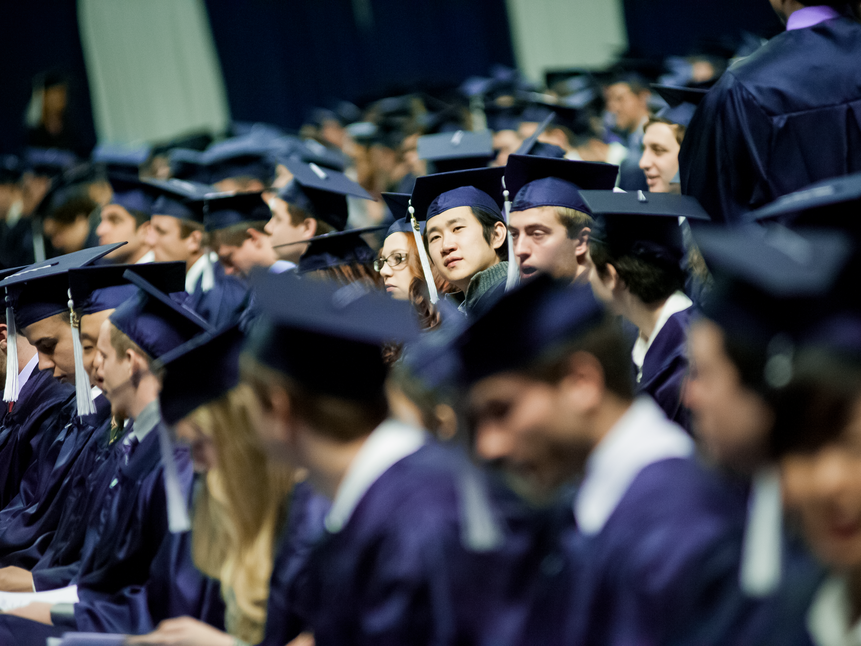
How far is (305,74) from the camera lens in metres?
17.3

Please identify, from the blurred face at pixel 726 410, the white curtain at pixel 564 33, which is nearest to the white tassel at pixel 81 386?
the blurred face at pixel 726 410

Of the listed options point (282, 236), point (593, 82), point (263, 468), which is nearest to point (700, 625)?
point (263, 468)

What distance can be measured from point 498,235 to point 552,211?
382 millimetres

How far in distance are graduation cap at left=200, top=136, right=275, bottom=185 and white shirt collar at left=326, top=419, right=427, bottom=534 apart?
20.0ft

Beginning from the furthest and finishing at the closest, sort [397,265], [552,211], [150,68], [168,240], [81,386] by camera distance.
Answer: [150,68]
[168,240]
[397,265]
[552,211]
[81,386]

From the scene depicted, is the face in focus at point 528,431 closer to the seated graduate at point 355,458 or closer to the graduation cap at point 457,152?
the seated graduate at point 355,458

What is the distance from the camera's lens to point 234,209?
5480 millimetres

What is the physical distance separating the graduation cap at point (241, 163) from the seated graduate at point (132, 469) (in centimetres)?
490

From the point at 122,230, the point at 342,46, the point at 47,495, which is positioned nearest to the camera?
the point at 47,495

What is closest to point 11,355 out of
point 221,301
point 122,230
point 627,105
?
point 221,301

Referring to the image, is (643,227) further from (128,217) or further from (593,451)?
(128,217)

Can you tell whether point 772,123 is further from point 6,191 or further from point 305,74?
point 305,74

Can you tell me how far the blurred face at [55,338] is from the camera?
363 cm

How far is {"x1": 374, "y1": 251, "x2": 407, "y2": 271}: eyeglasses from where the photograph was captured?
4215 millimetres
